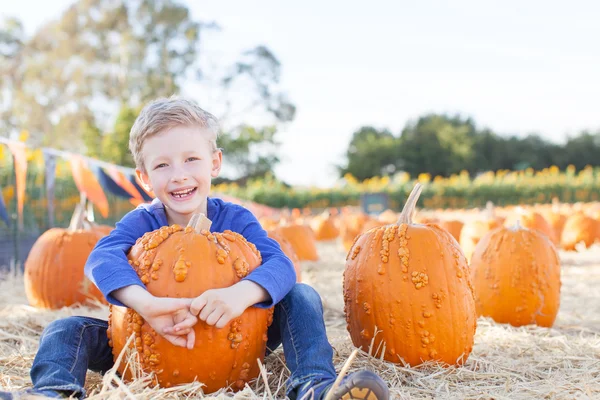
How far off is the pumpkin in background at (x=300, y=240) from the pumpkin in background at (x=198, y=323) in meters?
5.27

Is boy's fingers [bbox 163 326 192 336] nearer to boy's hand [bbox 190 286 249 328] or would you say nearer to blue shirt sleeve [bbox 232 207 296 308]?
boy's hand [bbox 190 286 249 328]

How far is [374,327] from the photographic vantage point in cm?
252

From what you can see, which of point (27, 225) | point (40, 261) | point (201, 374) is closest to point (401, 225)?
point (201, 374)

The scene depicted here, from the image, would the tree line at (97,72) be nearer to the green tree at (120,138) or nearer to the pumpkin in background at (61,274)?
the green tree at (120,138)

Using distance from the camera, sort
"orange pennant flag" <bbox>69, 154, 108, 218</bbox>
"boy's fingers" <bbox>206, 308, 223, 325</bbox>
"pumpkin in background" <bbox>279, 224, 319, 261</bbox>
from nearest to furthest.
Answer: "boy's fingers" <bbox>206, 308, 223, 325</bbox>
"orange pennant flag" <bbox>69, 154, 108, 218</bbox>
"pumpkin in background" <bbox>279, 224, 319, 261</bbox>

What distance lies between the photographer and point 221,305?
1.97 meters

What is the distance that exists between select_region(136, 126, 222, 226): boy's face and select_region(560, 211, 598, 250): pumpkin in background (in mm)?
7197

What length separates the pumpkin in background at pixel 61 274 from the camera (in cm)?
408

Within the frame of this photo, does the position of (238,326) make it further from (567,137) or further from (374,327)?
(567,137)

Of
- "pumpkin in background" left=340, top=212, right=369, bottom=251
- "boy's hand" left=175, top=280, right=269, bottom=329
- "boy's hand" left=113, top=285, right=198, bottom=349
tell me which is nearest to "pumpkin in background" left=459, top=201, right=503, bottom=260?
"pumpkin in background" left=340, top=212, right=369, bottom=251

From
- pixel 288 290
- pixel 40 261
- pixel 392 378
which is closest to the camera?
pixel 288 290

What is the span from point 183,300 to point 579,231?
756cm

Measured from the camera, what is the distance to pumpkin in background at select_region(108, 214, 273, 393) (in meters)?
2.06

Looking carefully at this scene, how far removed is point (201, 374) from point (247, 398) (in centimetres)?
22
